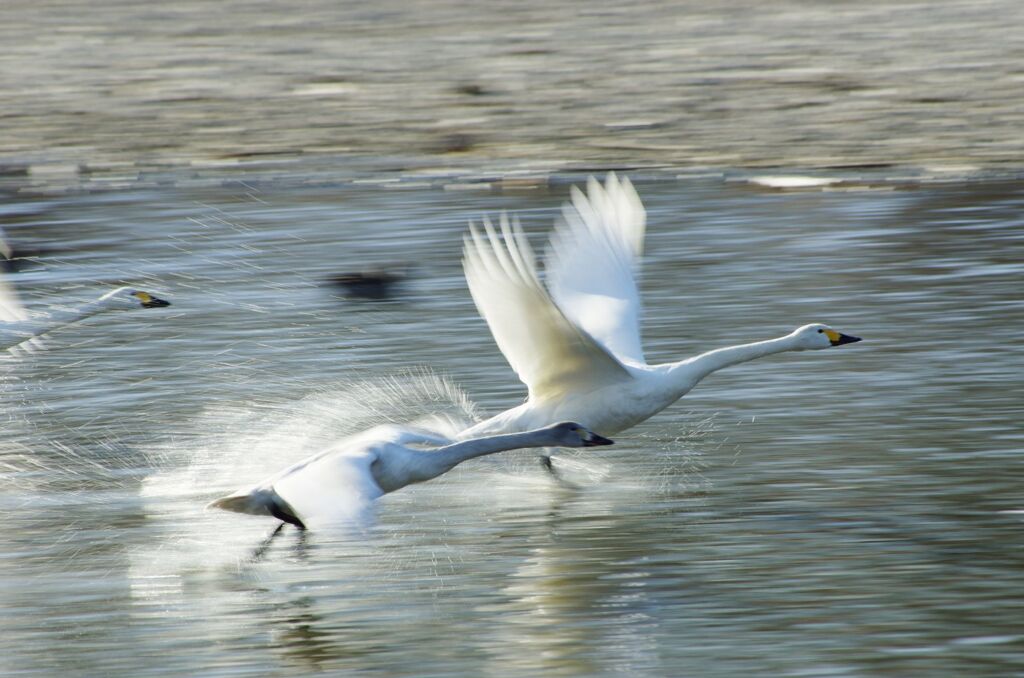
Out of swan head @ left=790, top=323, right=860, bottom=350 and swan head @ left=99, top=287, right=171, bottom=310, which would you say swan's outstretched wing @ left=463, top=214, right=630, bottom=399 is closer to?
swan head @ left=790, top=323, right=860, bottom=350

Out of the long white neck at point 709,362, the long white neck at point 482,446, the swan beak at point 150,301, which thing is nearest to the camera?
the long white neck at point 482,446

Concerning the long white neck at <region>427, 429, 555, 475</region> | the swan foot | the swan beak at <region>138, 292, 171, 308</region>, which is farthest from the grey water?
the long white neck at <region>427, 429, 555, 475</region>

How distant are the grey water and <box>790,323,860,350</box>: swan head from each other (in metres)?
0.31

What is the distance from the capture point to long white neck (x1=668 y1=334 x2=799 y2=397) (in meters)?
8.90

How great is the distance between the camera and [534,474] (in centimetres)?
919

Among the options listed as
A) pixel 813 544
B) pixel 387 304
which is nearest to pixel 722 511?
pixel 813 544

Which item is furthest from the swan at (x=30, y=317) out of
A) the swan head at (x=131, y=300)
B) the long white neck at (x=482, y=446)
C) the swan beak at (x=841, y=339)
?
the swan beak at (x=841, y=339)

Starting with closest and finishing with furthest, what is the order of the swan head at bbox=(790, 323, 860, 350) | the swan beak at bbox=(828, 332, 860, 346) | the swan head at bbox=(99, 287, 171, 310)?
the swan head at bbox=(790, 323, 860, 350) → the swan beak at bbox=(828, 332, 860, 346) → the swan head at bbox=(99, 287, 171, 310)

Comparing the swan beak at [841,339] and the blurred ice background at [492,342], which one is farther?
the swan beak at [841,339]

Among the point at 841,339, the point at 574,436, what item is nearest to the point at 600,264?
the point at 841,339

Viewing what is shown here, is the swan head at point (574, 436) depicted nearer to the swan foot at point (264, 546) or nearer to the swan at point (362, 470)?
the swan at point (362, 470)

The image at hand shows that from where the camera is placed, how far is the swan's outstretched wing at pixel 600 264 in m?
9.68

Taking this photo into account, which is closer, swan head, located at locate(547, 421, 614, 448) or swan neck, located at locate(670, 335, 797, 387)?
swan head, located at locate(547, 421, 614, 448)

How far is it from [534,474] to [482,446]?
118 centimetres
